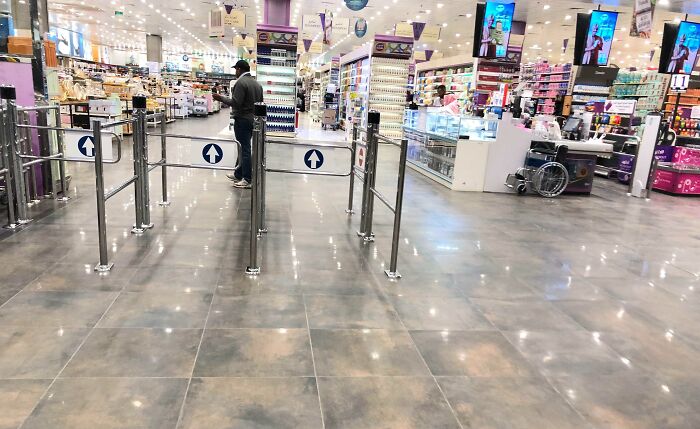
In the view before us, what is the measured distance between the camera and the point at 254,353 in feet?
7.93

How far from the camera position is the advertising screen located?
10.0m

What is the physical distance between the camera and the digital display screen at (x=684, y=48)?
1005cm

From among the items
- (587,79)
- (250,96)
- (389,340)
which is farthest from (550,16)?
(389,340)

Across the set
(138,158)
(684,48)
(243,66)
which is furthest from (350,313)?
(684,48)

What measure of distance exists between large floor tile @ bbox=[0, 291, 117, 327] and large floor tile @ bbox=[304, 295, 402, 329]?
1.21 m

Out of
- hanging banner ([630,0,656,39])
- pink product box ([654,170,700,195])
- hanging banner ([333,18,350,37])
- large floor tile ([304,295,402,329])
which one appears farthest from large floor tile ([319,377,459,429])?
hanging banner ([333,18,350,37])

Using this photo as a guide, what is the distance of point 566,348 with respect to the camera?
8.89 feet

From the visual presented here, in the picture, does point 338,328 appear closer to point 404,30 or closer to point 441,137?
point 441,137

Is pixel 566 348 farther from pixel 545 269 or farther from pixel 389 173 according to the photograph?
pixel 389 173

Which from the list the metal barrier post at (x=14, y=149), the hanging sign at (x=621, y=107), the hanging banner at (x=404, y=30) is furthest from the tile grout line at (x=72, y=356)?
the hanging banner at (x=404, y=30)

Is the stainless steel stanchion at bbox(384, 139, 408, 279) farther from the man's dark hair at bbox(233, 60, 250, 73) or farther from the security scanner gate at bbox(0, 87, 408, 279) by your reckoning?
the man's dark hair at bbox(233, 60, 250, 73)

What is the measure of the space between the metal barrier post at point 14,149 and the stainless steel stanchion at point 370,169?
3.03 metres

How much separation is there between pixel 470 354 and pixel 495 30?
29.7 ft

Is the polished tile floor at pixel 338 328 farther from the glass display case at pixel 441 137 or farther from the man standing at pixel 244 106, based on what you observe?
the glass display case at pixel 441 137
